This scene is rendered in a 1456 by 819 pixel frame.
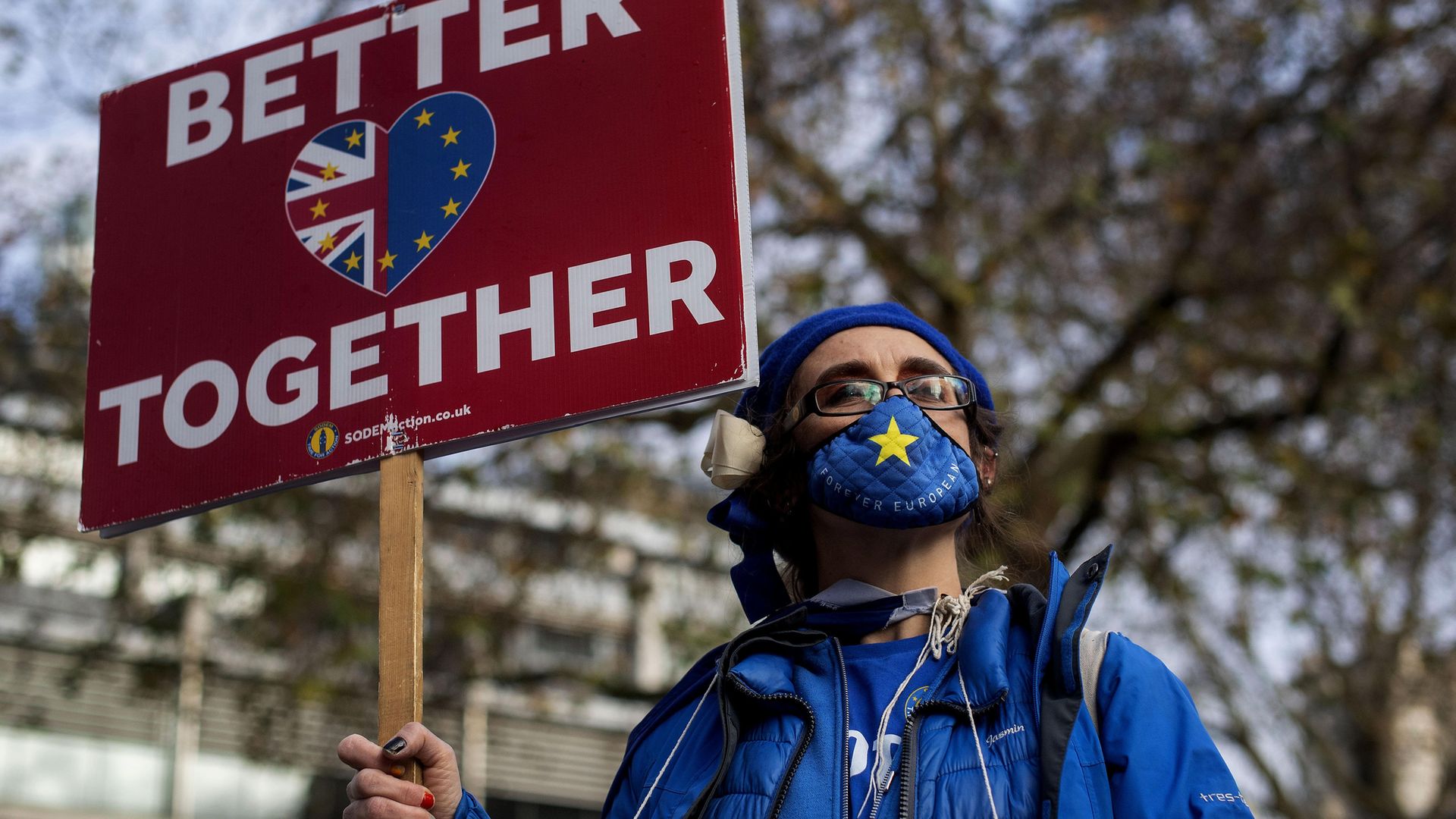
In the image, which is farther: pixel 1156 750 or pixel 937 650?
pixel 937 650

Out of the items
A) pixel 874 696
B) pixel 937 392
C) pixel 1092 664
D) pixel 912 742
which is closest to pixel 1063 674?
pixel 1092 664

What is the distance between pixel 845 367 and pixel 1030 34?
7639 mm

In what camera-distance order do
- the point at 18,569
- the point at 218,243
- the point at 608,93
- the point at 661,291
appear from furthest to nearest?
the point at 18,569
the point at 218,243
the point at 608,93
the point at 661,291

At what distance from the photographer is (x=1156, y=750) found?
225 centimetres

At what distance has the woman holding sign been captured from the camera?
229 cm

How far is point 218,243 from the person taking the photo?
3119 millimetres

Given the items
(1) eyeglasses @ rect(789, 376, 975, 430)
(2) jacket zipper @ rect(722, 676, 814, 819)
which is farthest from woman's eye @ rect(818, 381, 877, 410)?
(2) jacket zipper @ rect(722, 676, 814, 819)

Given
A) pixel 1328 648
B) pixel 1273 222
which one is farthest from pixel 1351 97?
pixel 1328 648

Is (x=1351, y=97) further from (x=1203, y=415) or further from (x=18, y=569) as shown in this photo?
(x=18, y=569)

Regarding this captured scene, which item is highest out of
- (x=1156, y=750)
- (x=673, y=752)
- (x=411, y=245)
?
(x=411, y=245)

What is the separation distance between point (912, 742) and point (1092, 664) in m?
0.28

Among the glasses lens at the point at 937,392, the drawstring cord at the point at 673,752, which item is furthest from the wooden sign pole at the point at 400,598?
the glasses lens at the point at 937,392

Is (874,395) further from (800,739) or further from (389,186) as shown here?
(389,186)

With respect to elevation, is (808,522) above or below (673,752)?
above
